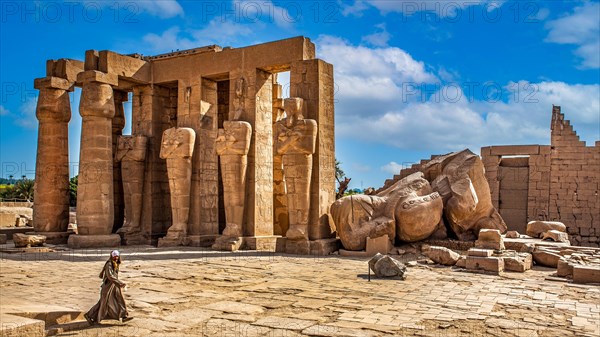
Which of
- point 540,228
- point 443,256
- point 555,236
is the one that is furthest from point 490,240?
point 540,228

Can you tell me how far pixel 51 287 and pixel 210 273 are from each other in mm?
2867

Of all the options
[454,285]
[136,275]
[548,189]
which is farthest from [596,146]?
[136,275]

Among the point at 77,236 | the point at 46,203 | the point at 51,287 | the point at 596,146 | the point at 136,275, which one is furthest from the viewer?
the point at 596,146

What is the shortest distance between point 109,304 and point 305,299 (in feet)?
9.09

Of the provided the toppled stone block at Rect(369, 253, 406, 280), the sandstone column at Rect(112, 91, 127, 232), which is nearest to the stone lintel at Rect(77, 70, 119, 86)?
the sandstone column at Rect(112, 91, 127, 232)

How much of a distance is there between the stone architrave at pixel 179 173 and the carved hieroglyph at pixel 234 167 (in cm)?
102

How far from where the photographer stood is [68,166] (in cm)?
1664

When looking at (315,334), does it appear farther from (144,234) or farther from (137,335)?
(144,234)

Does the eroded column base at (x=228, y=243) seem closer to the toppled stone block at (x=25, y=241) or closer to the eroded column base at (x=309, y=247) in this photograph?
the eroded column base at (x=309, y=247)

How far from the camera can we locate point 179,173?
16172 millimetres

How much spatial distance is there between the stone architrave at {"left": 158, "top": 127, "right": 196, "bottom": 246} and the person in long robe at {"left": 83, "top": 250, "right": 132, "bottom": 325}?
369 inches

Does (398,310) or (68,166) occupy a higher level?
(68,166)

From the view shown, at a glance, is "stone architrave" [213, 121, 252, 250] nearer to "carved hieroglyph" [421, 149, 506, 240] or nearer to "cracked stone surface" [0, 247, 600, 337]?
"cracked stone surface" [0, 247, 600, 337]

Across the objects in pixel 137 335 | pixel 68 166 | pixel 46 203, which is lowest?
pixel 137 335
